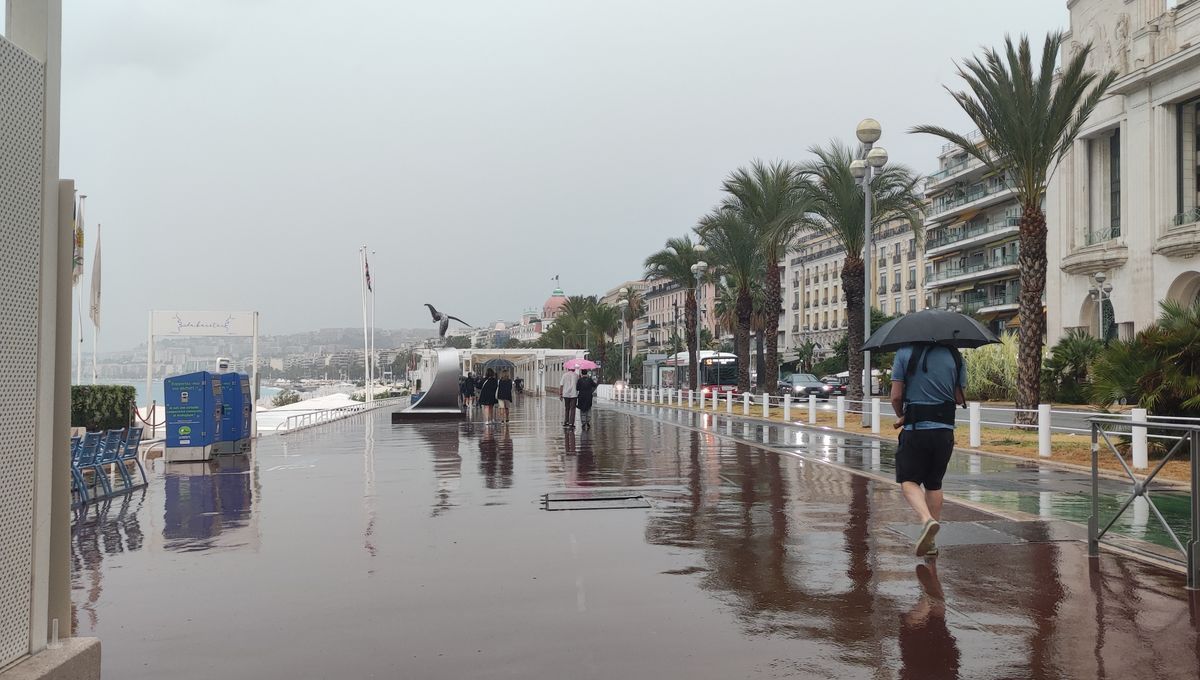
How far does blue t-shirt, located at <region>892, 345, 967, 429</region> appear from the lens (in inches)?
301

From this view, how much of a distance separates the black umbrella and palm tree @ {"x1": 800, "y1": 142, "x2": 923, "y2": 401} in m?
23.2

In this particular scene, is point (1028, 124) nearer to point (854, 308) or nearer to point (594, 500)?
point (854, 308)

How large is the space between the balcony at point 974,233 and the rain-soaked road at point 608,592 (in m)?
62.4

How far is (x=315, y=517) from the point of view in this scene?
10.3 meters

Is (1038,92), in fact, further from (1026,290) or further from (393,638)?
(393,638)

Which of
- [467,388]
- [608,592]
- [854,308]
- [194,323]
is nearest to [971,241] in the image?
[467,388]

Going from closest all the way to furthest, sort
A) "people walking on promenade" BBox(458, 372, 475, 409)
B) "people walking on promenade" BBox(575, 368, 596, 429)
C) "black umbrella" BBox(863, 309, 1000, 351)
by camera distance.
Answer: "black umbrella" BBox(863, 309, 1000, 351) → "people walking on promenade" BBox(575, 368, 596, 429) → "people walking on promenade" BBox(458, 372, 475, 409)

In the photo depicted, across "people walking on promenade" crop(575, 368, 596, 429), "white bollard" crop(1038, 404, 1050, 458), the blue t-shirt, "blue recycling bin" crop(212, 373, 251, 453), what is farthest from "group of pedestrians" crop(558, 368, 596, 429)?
the blue t-shirt

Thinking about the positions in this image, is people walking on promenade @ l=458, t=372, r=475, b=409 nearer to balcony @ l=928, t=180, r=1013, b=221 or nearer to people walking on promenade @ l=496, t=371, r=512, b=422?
people walking on promenade @ l=496, t=371, r=512, b=422

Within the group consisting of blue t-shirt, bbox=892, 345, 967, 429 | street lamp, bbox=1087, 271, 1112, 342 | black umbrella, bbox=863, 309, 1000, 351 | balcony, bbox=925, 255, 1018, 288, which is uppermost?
balcony, bbox=925, 255, 1018, 288

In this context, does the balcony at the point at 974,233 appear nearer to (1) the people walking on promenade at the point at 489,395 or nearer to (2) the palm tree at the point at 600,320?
(2) the palm tree at the point at 600,320

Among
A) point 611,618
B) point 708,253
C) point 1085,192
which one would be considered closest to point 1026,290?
point 611,618

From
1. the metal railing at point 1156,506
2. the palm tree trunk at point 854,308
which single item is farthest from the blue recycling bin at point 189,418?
the palm tree trunk at point 854,308

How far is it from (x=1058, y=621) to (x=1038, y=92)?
18873 mm
